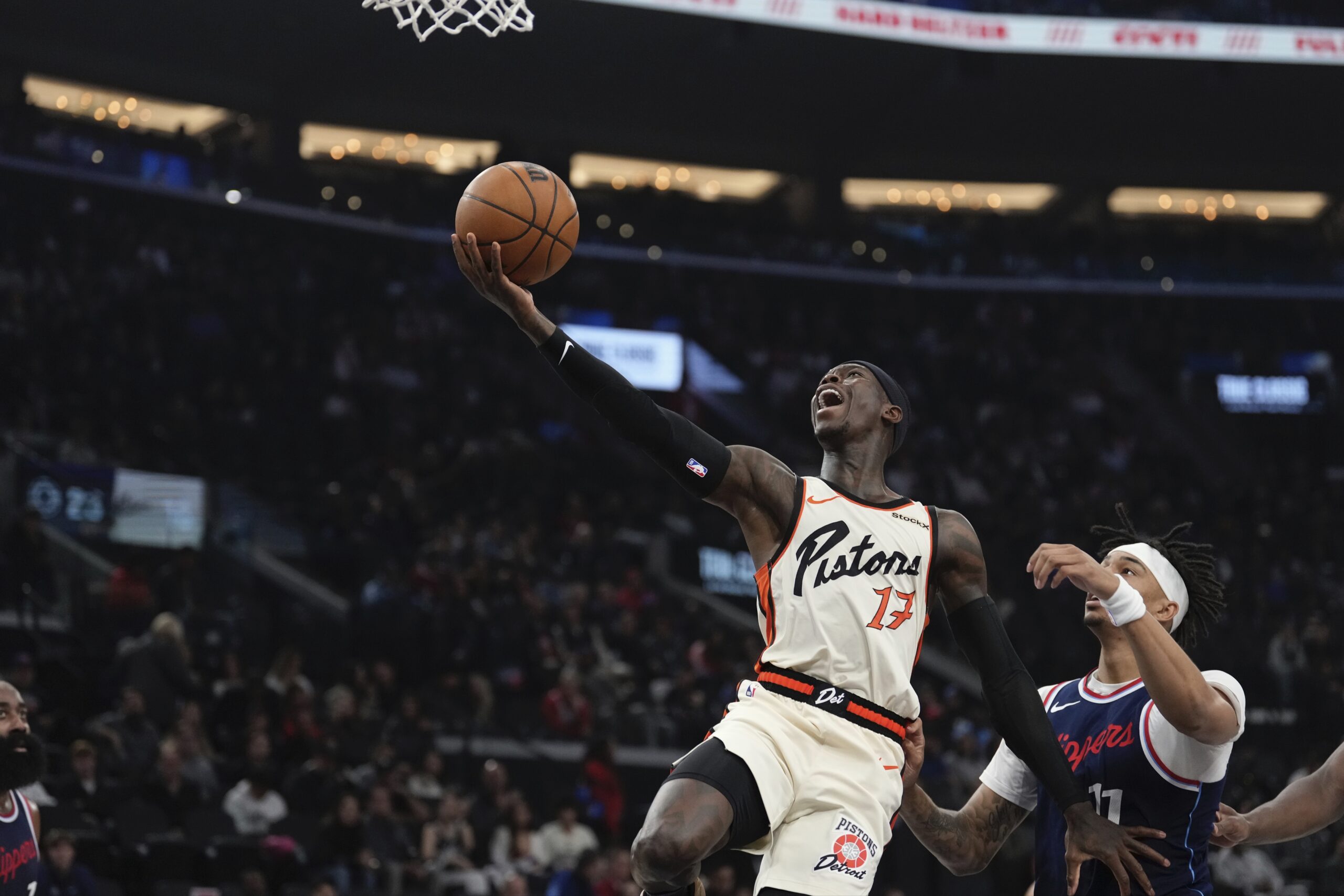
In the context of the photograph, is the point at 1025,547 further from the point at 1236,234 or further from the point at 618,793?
the point at 1236,234

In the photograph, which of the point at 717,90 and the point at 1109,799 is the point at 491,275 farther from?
the point at 717,90

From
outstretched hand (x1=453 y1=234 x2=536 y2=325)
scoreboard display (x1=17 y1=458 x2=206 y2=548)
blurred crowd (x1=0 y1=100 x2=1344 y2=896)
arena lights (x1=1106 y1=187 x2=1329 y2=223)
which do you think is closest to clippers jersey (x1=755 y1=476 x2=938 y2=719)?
outstretched hand (x1=453 y1=234 x2=536 y2=325)

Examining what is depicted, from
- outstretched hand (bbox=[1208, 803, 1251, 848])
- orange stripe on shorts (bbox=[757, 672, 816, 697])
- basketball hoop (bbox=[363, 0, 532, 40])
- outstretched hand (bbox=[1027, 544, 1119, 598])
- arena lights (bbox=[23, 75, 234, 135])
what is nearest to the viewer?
outstretched hand (bbox=[1027, 544, 1119, 598])

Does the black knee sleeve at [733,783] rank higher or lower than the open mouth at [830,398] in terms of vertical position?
lower

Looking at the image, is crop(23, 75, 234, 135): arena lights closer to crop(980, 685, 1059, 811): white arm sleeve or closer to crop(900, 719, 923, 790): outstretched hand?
crop(980, 685, 1059, 811): white arm sleeve

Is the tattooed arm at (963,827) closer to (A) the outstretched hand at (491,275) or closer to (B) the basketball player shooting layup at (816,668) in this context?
(B) the basketball player shooting layup at (816,668)

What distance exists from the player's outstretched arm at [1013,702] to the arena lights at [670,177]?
80.9ft

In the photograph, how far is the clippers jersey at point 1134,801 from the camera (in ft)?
15.8

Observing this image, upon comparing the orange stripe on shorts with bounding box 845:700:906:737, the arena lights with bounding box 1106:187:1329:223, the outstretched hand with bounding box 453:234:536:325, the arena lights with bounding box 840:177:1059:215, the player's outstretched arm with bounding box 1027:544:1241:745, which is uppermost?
the arena lights with bounding box 1106:187:1329:223

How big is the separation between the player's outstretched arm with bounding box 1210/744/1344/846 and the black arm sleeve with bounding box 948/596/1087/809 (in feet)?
2.38

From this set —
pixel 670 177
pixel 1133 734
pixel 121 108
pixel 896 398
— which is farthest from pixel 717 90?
pixel 1133 734

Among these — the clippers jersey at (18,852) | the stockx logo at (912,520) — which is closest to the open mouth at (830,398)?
the stockx logo at (912,520)

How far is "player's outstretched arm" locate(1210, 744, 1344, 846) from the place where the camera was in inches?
209

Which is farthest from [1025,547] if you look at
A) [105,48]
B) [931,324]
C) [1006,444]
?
[105,48]
